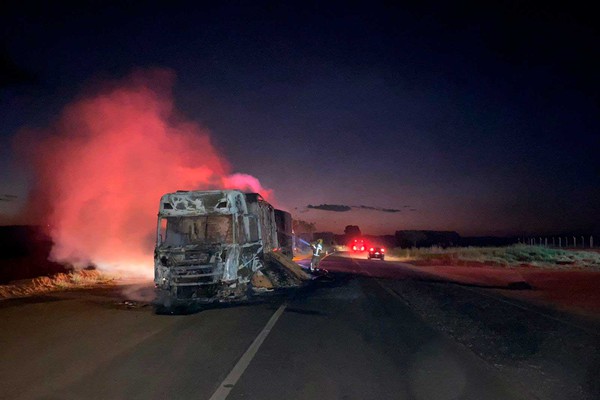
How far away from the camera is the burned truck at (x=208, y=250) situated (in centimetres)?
1447

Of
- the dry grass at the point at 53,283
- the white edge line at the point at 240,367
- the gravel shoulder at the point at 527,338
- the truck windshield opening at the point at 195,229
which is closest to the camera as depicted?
the white edge line at the point at 240,367

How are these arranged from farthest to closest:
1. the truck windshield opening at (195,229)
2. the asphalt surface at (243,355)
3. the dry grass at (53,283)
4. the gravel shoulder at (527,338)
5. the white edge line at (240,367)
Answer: the dry grass at (53,283), the truck windshield opening at (195,229), the gravel shoulder at (527,338), the asphalt surface at (243,355), the white edge line at (240,367)

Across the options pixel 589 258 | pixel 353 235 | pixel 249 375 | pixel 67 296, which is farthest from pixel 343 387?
pixel 353 235

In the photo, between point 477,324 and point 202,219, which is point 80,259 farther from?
point 477,324

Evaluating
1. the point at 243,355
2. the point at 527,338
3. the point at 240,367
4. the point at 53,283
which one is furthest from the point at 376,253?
the point at 240,367

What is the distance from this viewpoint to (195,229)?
15812 millimetres

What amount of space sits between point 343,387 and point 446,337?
161 inches

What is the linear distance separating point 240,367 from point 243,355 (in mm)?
773

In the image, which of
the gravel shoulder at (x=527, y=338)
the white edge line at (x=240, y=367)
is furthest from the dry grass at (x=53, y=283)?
the gravel shoulder at (x=527, y=338)

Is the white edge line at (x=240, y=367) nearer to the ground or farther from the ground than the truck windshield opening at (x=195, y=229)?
nearer to the ground

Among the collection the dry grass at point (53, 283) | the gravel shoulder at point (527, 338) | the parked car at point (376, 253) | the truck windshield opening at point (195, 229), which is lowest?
the gravel shoulder at point (527, 338)

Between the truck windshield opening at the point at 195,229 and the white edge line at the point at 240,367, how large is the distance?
5.02 metres

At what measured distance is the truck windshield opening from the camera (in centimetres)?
1555

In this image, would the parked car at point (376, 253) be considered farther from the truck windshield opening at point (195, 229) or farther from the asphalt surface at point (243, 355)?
the asphalt surface at point (243, 355)
